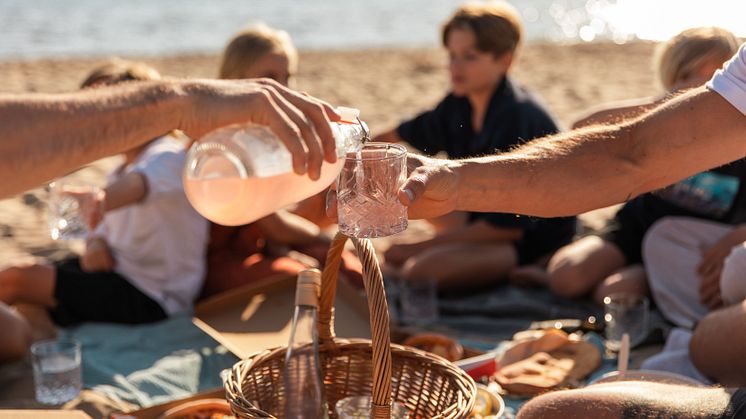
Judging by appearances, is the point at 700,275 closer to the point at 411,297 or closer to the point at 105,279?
the point at 411,297

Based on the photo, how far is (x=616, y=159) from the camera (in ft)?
7.78

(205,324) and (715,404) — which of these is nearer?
(715,404)

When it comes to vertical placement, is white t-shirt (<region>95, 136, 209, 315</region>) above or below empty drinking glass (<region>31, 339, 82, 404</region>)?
above

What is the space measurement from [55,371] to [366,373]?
1.30 m

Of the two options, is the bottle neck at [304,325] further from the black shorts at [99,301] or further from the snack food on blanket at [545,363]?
the black shorts at [99,301]

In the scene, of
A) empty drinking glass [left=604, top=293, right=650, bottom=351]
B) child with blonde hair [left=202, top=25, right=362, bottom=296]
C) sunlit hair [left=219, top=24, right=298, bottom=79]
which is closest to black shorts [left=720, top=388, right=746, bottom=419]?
empty drinking glass [left=604, top=293, right=650, bottom=351]

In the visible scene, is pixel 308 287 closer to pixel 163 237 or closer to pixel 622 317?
pixel 622 317

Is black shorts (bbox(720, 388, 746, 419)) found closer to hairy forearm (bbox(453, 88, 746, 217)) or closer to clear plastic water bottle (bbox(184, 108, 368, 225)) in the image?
hairy forearm (bbox(453, 88, 746, 217))

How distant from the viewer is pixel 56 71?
1191cm

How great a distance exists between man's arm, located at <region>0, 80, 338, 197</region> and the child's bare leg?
2200 mm

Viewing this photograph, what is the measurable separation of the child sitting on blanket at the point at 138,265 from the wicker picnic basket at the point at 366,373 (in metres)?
1.72

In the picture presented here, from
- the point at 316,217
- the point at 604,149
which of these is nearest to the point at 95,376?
the point at 316,217

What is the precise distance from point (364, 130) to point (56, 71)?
10.7 meters

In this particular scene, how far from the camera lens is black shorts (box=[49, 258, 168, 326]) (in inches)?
152
